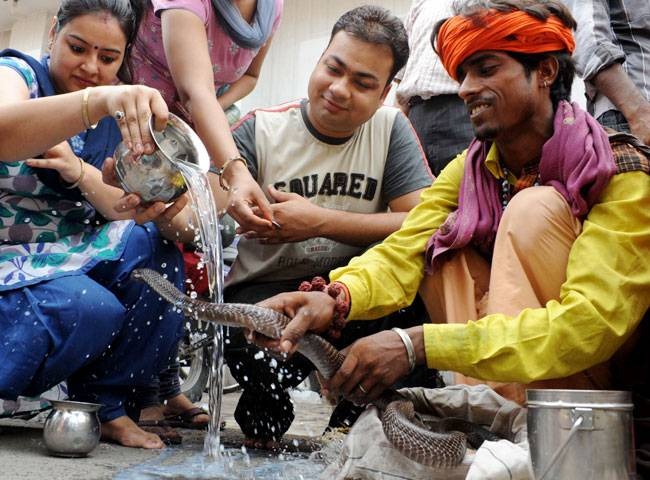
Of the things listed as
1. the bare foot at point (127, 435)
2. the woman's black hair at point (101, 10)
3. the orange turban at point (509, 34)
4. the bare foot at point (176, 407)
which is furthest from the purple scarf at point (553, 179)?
the bare foot at point (176, 407)

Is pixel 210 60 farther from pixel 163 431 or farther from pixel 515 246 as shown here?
pixel 515 246

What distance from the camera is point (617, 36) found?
11.6ft

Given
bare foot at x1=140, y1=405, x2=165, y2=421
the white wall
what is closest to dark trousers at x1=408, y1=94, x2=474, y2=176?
bare foot at x1=140, y1=405, x2=165, y2=421

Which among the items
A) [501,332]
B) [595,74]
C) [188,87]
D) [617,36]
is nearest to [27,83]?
[188,87]

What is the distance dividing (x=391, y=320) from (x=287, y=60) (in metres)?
6.39

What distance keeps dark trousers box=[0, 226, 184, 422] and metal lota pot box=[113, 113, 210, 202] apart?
0.93 ft

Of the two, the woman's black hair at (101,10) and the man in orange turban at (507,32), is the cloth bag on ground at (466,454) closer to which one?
the man in orange turban at (507,32)

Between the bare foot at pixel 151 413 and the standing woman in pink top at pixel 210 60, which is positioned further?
the bare foot at pixel 151 413

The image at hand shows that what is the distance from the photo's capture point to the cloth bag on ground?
182 cm

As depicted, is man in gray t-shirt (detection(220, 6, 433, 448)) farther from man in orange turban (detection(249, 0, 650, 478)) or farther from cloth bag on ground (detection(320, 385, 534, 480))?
cloth bag on ground (detection(320, 385, 534, 480))

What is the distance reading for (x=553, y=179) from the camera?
2459mm

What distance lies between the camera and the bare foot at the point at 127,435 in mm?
2721

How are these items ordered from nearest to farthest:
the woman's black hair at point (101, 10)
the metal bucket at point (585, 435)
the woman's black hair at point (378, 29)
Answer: the metal bucket at point (585, 435), the woman's black hair at point (101, 10), the woman's black hair at point (378, 29)

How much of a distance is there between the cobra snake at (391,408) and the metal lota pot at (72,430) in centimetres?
43
